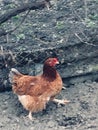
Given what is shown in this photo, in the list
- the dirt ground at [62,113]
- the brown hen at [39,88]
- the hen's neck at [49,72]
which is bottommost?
the dirt ground at [62,113]

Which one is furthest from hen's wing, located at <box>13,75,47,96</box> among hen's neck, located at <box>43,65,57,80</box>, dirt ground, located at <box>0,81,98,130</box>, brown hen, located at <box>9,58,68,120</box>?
dirt ground, located at <box>0,81,98,130</box>

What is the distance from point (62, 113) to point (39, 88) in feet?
1.67

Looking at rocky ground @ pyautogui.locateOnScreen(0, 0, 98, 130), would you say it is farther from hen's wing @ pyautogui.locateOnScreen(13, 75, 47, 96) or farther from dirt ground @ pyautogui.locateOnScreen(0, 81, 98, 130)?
hen's wing @ pyautogui.locateOnScreen(13, 75, 47, 96)

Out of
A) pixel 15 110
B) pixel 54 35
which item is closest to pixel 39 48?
pixel 54 35

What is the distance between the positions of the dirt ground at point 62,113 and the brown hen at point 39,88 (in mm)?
159

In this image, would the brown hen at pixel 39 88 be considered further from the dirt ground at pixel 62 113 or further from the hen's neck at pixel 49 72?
the dirt ground at pixel 62 113

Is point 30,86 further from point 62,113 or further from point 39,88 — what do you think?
point 62,113

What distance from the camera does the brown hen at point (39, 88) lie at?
241 inches

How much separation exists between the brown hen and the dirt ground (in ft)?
0.52

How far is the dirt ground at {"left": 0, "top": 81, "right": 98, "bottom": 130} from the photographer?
5.93 meters

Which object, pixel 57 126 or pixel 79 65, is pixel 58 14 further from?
pixel 57 126

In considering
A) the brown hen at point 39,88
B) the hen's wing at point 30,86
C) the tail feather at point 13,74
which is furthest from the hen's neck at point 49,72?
the tail feather at point 13,74

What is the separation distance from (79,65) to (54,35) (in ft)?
2.29

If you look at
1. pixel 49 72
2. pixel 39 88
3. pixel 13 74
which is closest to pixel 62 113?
pixel 39 88
